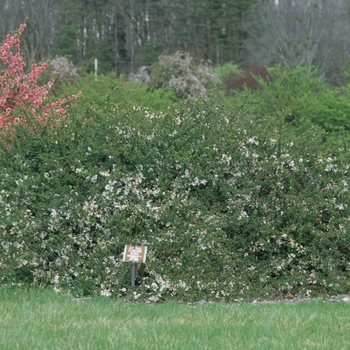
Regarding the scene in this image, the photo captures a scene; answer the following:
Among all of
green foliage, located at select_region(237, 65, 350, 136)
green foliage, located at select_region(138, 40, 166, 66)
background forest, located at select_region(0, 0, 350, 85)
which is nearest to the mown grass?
green foliage, located at select_region(237, 65, 350, 136)

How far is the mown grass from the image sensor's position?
16.5 feet

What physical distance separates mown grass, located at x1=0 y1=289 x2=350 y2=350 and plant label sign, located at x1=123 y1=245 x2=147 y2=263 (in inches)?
20.7

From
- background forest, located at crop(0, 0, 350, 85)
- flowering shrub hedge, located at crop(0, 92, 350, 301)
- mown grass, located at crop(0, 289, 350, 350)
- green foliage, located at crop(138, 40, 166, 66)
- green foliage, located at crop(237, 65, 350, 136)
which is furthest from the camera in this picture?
green foliage, located at crop(138, 40, 166, 66)

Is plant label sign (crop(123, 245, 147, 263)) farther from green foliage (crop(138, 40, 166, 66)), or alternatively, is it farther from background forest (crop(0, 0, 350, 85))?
green foliage (crop(138, 40, 166, 66))

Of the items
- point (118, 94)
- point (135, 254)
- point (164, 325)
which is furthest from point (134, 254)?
point (118, 94)

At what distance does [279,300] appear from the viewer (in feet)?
24.9

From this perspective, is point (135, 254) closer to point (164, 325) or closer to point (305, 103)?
point (164, 325)

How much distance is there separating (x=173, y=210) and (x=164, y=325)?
7.75 feet

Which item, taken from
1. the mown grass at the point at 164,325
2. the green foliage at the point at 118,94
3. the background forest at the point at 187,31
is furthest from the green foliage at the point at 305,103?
the background forest at the point at 187,31

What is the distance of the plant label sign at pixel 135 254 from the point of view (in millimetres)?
7151

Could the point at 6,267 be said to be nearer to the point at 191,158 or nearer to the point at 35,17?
the point at 191,158

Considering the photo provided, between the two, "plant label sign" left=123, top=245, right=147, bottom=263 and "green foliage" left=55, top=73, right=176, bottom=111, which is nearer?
"plant label sign" left=123, top=245, right=147, bottom=263

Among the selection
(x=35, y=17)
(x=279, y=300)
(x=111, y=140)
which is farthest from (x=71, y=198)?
(x=35, y=17)

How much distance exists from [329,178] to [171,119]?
6.74 ft
